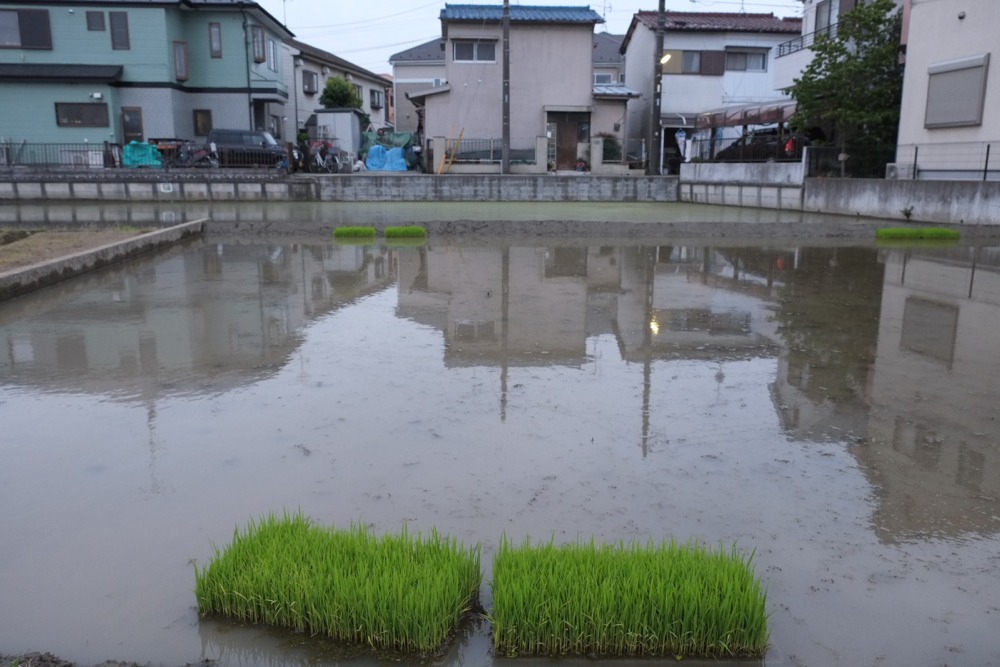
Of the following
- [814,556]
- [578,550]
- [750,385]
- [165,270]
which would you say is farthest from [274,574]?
[165,270]

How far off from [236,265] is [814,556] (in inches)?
382

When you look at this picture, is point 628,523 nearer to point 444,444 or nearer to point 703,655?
point 703,655

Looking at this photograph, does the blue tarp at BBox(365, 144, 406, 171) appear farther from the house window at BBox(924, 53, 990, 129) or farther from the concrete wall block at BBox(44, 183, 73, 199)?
the house window at BBox(924, 53, 990, 129)

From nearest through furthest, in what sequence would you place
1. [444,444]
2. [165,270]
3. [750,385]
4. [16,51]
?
1. [444,444]
2. [750,385]
3. [165,270]
4. [16,51]

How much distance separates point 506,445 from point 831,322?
14.8 feet

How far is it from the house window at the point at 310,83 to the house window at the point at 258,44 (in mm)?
8569

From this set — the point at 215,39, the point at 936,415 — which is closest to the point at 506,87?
the point at 215,39

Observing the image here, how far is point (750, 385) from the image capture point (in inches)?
217

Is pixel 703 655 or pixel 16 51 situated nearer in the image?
pixel 703 655

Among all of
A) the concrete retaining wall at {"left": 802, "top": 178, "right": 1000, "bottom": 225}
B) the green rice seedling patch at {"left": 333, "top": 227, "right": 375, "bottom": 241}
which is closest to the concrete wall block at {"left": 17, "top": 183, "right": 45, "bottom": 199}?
the green rice seedling patch at {"left": 333, "top": 227, "right": 375, "bottom": 241}

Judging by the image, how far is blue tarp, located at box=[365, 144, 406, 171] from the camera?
101ft

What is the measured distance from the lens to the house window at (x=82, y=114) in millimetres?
28094

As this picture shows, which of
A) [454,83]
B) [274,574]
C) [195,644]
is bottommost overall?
[195,644]

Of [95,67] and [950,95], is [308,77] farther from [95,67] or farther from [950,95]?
[950,95]
